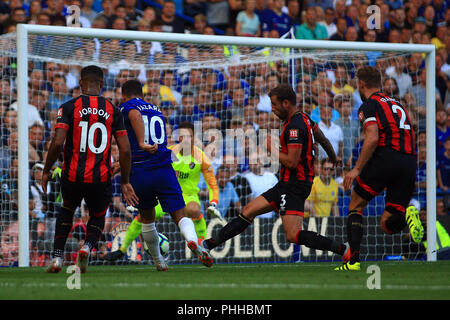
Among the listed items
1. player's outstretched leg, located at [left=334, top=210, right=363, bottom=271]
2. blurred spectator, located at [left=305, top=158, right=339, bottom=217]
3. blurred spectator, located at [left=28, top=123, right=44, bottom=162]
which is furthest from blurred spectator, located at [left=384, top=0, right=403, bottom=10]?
player's outstretched leg, located at [left=334, top=210, right=363, bottom=271]

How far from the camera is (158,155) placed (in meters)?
8.31

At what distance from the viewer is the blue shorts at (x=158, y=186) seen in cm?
824

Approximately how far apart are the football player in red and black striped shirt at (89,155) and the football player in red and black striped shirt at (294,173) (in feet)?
5.17

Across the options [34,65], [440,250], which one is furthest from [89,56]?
[440,250]

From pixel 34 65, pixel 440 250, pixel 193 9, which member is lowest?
pixel 440 250

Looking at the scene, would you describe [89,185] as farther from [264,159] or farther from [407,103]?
[407,103]

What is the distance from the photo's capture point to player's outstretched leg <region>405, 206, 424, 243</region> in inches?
472

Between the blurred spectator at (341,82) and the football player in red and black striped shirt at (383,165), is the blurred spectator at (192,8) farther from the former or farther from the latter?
the football player in red and black striped shirt at (383,165)

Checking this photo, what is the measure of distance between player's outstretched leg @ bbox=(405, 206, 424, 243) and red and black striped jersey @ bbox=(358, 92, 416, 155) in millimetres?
3936

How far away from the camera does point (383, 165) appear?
8094mm

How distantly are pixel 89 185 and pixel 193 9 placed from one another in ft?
30.8

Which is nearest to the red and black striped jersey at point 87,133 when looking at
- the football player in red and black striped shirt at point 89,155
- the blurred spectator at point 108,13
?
the football player in red and black striped shirt at point 89,155

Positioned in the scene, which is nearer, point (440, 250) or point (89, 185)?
point (89, 185)
